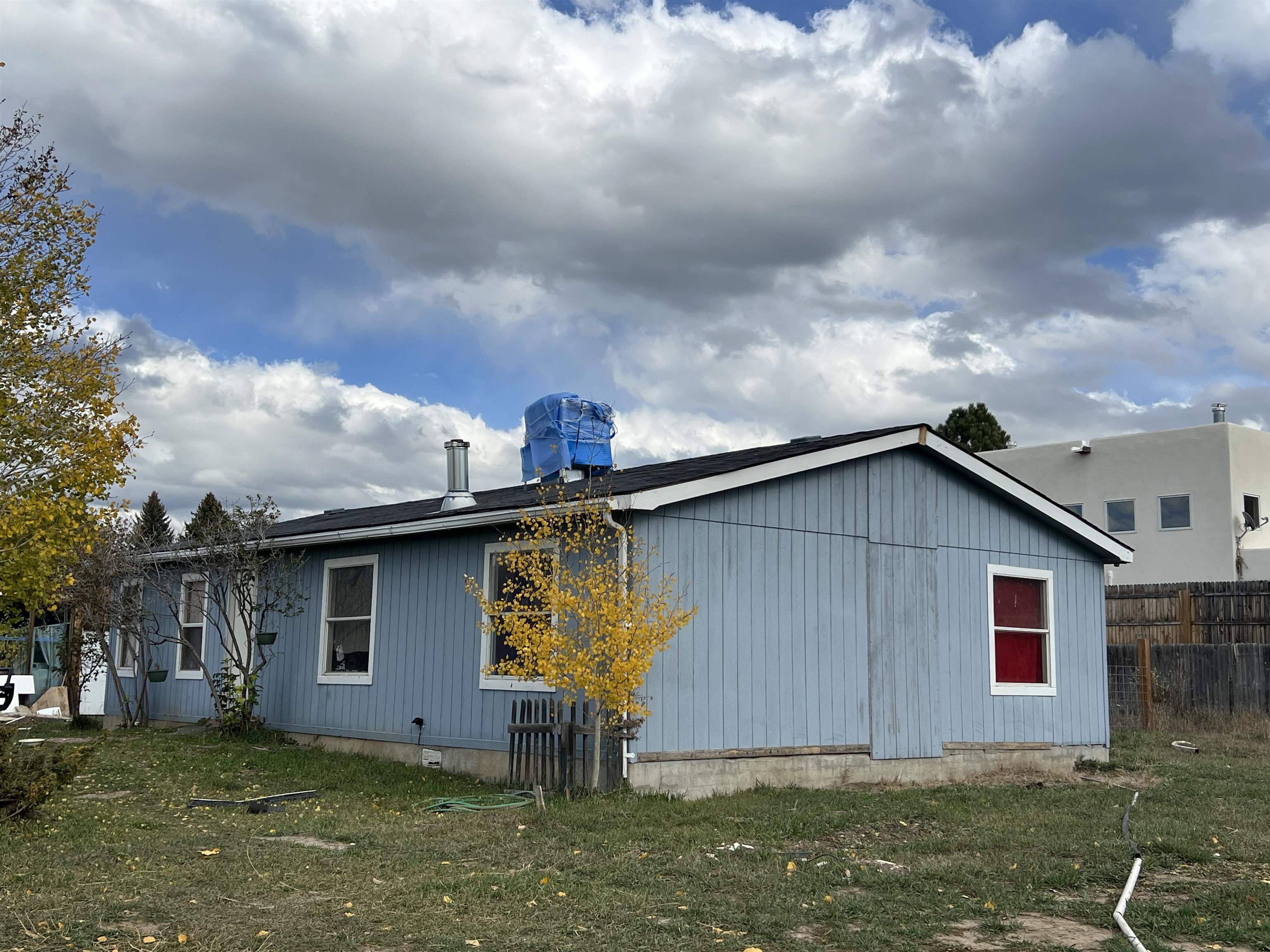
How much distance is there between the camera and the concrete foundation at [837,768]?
423 inches

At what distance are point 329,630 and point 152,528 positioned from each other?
14.0 meters

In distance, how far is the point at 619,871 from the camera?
738 cm

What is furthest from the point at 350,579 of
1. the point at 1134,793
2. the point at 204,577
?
the point at 1134,793

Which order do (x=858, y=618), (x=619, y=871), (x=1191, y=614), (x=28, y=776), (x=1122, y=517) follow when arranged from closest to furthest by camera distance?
(x=619, y=871) < (x=28, y=776) < (x=858, y=618) < (x=1191, y=614) < (x=1122, y=517)

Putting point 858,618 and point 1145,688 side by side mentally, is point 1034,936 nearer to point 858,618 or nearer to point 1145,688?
point 858,618

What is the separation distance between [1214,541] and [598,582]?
20.9 metres

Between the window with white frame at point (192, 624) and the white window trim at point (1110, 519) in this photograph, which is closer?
the window with white frame at point (192, 624)

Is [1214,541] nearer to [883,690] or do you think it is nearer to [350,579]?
[883,690]

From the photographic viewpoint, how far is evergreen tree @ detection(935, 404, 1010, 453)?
41.3m

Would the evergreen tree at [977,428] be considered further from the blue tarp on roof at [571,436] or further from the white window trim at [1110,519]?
the blue tarp on roof at [571,436]

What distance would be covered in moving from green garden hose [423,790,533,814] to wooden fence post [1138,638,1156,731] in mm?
11339

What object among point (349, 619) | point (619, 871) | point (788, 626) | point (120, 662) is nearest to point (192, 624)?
point (120, 662)

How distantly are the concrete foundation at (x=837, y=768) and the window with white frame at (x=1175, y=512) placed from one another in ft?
45.6

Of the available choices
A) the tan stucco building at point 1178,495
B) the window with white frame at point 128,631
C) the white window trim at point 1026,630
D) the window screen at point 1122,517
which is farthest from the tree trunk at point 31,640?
the window screen at point 1122,517
